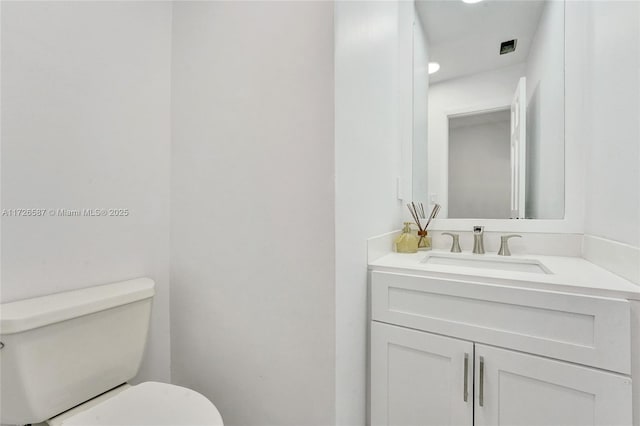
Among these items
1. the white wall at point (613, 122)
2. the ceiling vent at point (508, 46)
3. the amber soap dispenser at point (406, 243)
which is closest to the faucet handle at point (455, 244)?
the amber soap dispenser at point (406, 243)

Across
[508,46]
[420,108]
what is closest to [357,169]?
[420,108]

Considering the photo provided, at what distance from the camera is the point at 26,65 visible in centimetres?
80

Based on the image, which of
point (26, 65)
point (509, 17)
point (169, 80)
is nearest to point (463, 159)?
point (509, 17)

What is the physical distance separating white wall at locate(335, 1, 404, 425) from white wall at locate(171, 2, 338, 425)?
0.14 ft

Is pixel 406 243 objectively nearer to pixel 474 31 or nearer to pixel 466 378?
A: pixel 466 378

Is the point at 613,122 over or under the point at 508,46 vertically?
under

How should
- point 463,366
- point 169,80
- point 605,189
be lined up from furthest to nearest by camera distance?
point 169,80 < point 605,189 < point 463,366

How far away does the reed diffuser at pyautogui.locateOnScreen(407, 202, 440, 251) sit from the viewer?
142cm

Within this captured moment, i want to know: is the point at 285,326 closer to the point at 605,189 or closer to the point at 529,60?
the point at 605,189

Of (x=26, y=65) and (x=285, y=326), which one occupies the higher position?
(x=26, y=65)

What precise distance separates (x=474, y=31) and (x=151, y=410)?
206 centimetres

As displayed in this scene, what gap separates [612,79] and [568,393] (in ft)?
3.31

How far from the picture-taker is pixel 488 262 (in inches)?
48.2

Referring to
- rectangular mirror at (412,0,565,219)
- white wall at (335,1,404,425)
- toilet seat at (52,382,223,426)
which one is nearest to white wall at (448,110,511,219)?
rectangular mirror at (412,0,565,219)
